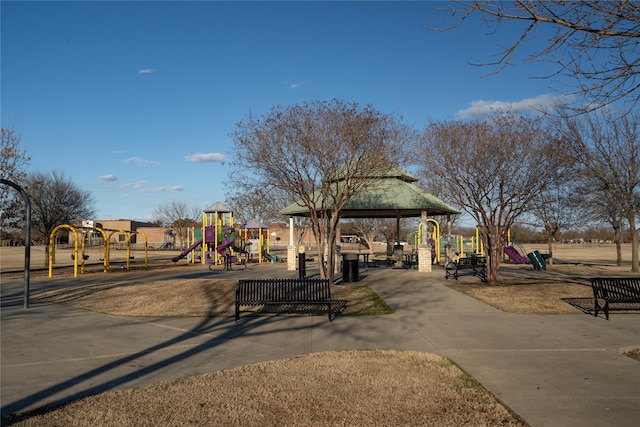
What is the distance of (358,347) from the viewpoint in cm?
850

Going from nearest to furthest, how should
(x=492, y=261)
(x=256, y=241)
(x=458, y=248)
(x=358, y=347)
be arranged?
(x=358, y=347), (x=492, y=261), (x=458, y=248), (x=256, y=241)

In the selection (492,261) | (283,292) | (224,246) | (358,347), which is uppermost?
(224,246)

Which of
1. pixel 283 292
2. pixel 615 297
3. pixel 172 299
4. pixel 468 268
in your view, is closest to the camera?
pixel 283 292

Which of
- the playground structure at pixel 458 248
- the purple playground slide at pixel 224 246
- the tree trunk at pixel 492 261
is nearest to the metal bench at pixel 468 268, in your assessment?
the tree trunk at pixel 492 261

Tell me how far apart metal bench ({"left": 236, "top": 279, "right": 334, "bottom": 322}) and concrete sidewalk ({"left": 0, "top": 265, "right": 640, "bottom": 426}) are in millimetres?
423

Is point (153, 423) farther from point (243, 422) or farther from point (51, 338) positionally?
point (51, 338)

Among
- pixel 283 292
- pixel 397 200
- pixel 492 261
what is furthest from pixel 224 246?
pixel 283 292

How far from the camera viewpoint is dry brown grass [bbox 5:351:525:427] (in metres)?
5.03

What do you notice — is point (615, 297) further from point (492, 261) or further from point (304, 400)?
point (304, 400)

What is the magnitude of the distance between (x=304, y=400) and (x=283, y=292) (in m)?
6.37

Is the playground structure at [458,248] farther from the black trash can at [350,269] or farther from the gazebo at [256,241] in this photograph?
the gazebo at [256,241]

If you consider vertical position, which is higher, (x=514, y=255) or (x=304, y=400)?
(x=514, y=255)

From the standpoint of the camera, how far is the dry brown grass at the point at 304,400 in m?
5.03

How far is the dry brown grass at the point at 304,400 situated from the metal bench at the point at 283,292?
436 centimetres
